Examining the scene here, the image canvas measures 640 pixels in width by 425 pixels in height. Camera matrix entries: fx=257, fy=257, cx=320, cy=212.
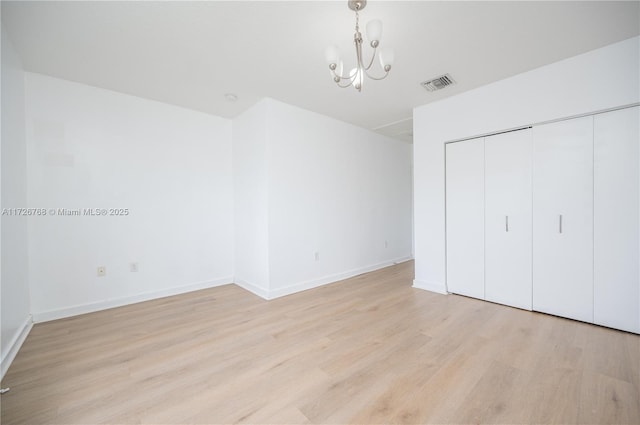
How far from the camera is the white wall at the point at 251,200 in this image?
3.38 metres

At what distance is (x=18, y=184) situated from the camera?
2.34m

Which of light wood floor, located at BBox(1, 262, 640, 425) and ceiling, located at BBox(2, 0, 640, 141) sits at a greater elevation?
ceiling, located at BBox(2, 0, 640, 141)

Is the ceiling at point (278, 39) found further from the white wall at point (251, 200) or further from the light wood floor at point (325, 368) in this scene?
the light wood floor at point (325, 368)

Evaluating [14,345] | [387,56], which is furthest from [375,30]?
[14,345]

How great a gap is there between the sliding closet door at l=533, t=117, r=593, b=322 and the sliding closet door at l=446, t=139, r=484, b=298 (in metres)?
0.53

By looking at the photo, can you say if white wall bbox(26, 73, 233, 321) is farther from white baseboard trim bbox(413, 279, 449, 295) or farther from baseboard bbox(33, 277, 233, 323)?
white baseboard trim bbox(413, 279, 449, 295)

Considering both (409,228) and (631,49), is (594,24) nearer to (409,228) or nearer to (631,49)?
(631,49)

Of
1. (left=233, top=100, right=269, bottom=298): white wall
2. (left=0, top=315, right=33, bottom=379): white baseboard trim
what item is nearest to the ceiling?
(left=233, top=100, right=269, bottom=298): white wall

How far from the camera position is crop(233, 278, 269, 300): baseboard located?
131 inches

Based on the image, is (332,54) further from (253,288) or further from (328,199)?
(253,288)

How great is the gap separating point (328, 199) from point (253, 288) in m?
1.70

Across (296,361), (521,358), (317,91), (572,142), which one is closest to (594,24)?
(572,142)

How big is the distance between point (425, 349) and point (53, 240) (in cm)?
382

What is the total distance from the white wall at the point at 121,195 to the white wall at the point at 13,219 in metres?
0.17
